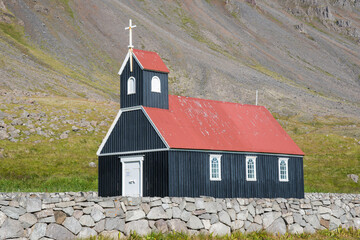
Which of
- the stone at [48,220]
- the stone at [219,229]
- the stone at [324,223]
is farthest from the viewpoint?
the stone at [324,223]

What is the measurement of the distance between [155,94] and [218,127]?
198 inches

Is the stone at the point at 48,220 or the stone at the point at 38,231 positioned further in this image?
the stone at the point at 48,220

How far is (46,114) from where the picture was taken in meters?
70.6

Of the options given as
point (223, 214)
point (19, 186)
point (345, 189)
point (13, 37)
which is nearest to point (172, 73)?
point (13, 37)

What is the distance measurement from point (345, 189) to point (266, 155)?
19.8m

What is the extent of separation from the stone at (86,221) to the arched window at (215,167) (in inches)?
523

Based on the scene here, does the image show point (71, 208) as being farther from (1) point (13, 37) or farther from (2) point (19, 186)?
(1) point (13, 37)

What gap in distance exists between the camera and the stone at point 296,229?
27.3 meters

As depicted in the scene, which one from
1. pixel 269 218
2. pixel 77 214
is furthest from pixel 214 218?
pixel 77 214

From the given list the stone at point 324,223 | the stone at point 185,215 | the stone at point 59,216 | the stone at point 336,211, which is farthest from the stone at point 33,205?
the stone at point 336,211

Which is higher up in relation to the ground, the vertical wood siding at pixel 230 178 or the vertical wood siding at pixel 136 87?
the vertical wood siding at pixel 136 87

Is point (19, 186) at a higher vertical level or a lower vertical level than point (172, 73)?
lower

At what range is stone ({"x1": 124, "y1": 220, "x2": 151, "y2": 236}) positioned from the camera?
2161cm

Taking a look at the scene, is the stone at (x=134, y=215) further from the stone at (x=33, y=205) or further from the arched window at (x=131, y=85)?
the arched window at (x=131, y=85)
